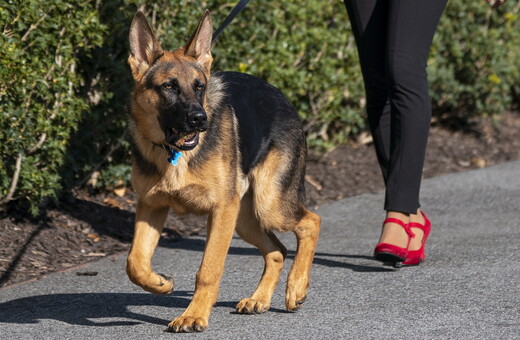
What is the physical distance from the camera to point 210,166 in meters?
4.77

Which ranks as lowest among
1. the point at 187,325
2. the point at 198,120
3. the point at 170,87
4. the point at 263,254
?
the point at 187,325

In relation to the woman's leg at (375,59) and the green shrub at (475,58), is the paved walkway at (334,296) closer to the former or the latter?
the woman's leg at (375,59)

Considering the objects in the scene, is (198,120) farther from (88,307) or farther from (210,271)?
(88,307)

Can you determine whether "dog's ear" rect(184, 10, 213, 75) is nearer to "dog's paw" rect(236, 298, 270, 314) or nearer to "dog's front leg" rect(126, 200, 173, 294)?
"dog's front leg" rect(126, 200, 173, 294)

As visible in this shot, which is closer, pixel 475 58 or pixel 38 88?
pixel 38 88

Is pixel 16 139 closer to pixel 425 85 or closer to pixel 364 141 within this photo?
pixel 425 85

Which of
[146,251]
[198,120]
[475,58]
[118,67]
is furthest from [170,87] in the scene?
[475,58]

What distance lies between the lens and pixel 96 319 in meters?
4.89

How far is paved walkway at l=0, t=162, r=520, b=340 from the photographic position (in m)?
4.55

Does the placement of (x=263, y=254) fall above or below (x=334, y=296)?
above

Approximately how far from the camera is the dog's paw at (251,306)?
493cm

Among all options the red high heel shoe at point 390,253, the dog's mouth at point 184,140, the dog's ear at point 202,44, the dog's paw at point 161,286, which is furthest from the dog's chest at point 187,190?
the red high heel shoe at point 390,253

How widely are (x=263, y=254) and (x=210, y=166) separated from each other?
0.76m

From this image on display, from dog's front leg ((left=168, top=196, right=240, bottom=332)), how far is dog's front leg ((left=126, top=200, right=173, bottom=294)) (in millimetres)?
217
